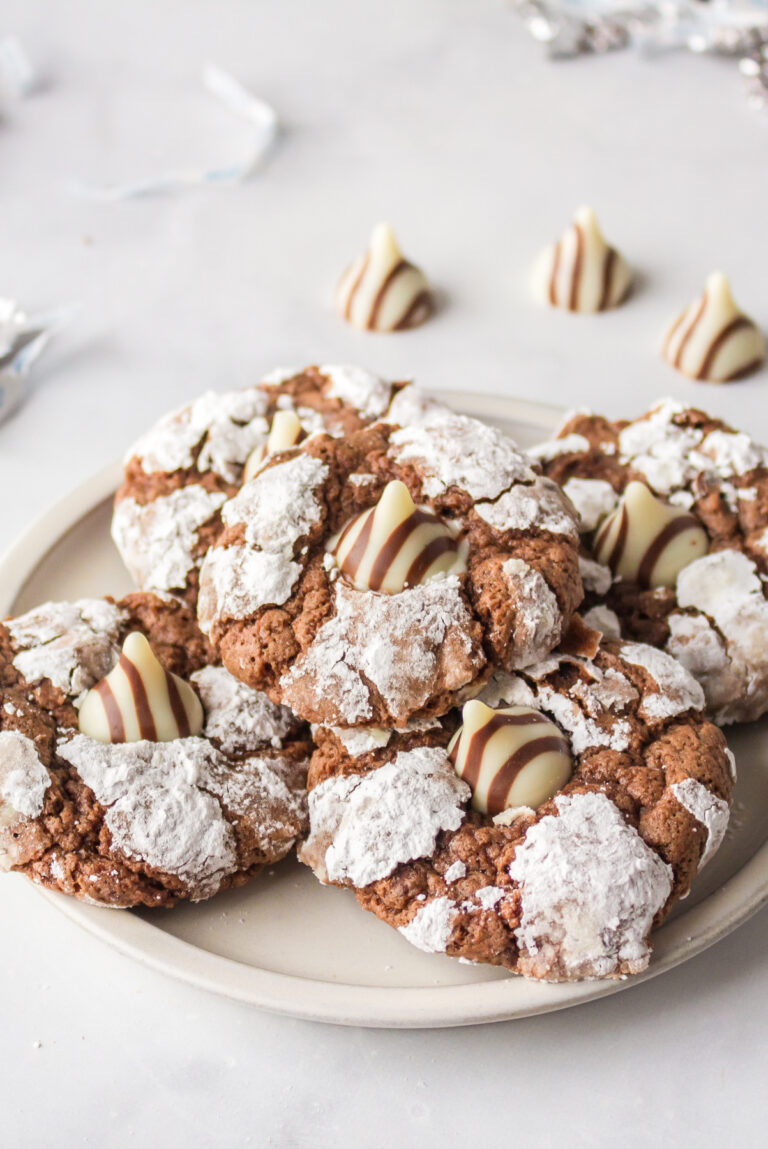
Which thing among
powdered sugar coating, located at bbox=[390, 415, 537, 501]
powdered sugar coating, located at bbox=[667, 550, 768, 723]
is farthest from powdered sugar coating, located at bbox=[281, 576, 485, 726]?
powdered sugar coating, located at bbox=[667, 550, 768, 723]

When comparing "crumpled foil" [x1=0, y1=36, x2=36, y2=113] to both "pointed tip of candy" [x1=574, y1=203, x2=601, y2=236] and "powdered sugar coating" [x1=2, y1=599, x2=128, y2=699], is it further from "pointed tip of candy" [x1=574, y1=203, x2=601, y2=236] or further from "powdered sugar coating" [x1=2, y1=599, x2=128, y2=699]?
"powdered sugar coating" [x1=2, y1=599, x2=128, y2=699]

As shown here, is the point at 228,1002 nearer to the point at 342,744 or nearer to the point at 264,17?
the point at 342,744

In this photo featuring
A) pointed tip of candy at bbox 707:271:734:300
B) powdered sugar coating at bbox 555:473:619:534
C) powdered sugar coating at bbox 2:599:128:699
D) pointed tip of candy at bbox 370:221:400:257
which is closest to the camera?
powdered sugar coating at bbox 2:599:128:699

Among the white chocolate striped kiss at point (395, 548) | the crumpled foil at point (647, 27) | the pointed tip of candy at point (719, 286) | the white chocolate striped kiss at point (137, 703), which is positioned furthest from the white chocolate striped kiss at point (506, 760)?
the crumpled foil at point (647, 27)

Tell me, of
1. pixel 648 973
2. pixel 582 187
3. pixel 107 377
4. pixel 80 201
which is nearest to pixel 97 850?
pixel 648 973

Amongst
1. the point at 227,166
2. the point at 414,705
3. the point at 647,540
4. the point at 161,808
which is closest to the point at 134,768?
the point at 161,808

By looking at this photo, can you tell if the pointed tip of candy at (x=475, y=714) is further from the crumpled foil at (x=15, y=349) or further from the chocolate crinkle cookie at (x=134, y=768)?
the crumpled foil at (x=15, y=349)

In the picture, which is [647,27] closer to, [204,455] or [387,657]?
[204,455]
